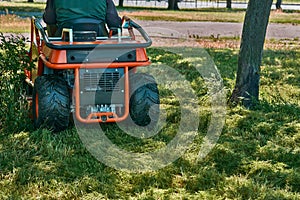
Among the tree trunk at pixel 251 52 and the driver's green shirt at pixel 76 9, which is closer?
the driver's green shirt at pixel 76 9

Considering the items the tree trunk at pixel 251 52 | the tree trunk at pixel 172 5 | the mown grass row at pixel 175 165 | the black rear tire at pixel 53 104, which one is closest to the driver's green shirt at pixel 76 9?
the black rear tire at pixel 53 104

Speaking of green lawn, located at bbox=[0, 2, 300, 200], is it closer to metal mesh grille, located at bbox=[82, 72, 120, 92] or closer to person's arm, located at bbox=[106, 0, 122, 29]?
metal mesh grille, located at bbox=[82, 72, 120, 92]

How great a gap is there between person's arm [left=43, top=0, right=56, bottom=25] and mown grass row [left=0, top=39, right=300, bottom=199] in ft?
4.39

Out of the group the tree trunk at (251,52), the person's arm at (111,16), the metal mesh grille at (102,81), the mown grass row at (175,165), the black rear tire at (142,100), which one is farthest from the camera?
the tree trunk at (251,52)

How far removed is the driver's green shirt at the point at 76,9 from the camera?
5.80 meters

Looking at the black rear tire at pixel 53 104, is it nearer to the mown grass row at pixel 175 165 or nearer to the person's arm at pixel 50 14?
the mown grass row at pixel 175 165

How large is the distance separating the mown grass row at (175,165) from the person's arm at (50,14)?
134 cm

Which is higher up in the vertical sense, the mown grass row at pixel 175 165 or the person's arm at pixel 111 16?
the person's arm at pixel 111 16

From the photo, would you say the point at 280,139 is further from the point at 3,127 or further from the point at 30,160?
the point at 3,127

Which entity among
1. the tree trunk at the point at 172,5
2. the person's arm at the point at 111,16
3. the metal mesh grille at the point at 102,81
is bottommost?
the metal mesh grille at the point at 102,81

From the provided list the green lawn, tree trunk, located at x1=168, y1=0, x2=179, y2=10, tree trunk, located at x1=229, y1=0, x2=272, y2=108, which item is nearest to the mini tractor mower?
the green lawn

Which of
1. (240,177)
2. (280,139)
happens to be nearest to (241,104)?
(280,139)

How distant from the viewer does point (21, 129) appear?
5633mm

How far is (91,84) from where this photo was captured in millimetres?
5480
